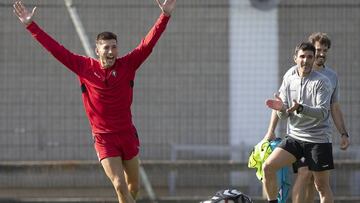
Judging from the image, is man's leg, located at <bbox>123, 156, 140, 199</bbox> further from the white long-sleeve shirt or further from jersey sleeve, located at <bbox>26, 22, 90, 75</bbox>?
the white long-sleeve shirt

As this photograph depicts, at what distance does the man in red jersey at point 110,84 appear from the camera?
10.3m

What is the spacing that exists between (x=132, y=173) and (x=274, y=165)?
1.40m

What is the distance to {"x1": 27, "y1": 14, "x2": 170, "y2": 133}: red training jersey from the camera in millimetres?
10375

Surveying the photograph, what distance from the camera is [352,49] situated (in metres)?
15.4

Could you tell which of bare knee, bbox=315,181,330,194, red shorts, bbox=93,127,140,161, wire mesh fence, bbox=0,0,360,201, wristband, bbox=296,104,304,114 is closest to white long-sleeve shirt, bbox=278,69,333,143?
wristband, bbox=296,104,304,114

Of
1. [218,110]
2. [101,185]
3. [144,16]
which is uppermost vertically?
[144,16]

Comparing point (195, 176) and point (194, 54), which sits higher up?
point (194, 54)

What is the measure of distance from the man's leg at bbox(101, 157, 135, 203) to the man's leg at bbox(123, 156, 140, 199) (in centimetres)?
20

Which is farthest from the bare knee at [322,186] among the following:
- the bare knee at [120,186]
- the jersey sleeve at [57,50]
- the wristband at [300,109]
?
the jersey sleeve at [57,50]

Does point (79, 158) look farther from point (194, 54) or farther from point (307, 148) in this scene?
point (307, 148)

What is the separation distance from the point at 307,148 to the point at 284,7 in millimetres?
5141

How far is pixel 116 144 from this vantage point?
10406 millimetres

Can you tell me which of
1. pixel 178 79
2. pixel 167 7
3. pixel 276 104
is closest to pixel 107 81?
pixel 167 7

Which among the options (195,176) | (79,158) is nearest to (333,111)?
(195,176)
